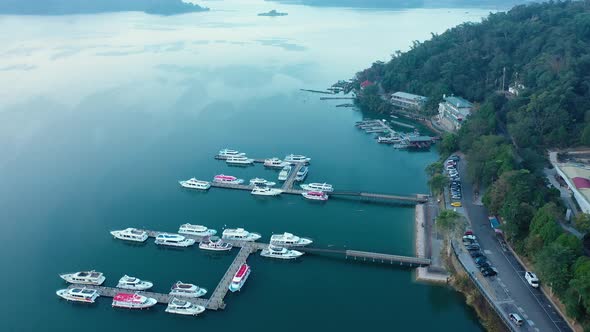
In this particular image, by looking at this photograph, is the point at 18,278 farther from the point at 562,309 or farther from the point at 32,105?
the point at 32,105

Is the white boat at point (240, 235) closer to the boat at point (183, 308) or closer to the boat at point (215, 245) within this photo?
the boat at point (215, 245)

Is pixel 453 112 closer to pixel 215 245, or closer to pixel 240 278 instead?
pixel 215 245

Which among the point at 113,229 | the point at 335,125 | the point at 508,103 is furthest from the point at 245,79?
the point at 113,229

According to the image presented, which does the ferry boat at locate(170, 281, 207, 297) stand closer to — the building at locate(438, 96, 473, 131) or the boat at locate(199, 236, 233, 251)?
the boat at locate(199, 236, 233, 251)

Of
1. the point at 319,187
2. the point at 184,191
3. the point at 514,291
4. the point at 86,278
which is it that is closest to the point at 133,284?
the point at 86,278

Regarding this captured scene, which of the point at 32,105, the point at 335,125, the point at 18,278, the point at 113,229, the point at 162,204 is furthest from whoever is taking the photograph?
the point at 32,105

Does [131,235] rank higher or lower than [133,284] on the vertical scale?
higher
